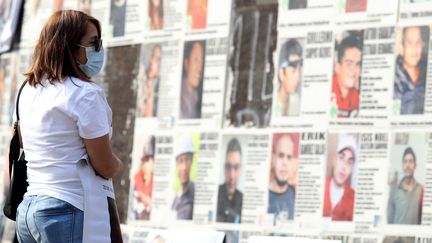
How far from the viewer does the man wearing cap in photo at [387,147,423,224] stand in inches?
220

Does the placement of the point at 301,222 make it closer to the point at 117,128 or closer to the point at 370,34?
the point at 370,34

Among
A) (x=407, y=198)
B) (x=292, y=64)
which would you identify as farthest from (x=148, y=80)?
(x=407, y=198)

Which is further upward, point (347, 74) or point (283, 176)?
point (347, 74)

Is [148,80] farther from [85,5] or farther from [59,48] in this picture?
[59,48]

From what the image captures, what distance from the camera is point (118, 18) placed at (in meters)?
7.40

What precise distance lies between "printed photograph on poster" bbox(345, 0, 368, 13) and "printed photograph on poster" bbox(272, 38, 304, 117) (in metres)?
0.34

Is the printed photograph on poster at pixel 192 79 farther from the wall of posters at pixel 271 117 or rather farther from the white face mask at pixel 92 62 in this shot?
the white face mask at pixel 92 62

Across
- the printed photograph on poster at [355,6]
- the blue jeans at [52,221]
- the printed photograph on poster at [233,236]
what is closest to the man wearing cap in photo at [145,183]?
the printed photograph on poster at [233,236]

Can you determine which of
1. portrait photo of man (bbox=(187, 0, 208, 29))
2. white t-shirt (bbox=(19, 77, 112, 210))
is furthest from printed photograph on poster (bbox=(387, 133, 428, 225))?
white t-shirt (bbox=(19, 77, 112, 210))

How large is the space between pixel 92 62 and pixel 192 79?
246 centimetres

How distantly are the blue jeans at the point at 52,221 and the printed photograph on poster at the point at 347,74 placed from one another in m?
2.12

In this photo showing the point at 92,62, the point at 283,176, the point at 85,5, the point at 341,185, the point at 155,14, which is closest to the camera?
the point at 92,62

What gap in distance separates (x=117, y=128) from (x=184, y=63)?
2.36ft

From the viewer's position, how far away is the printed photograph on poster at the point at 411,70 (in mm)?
5637
